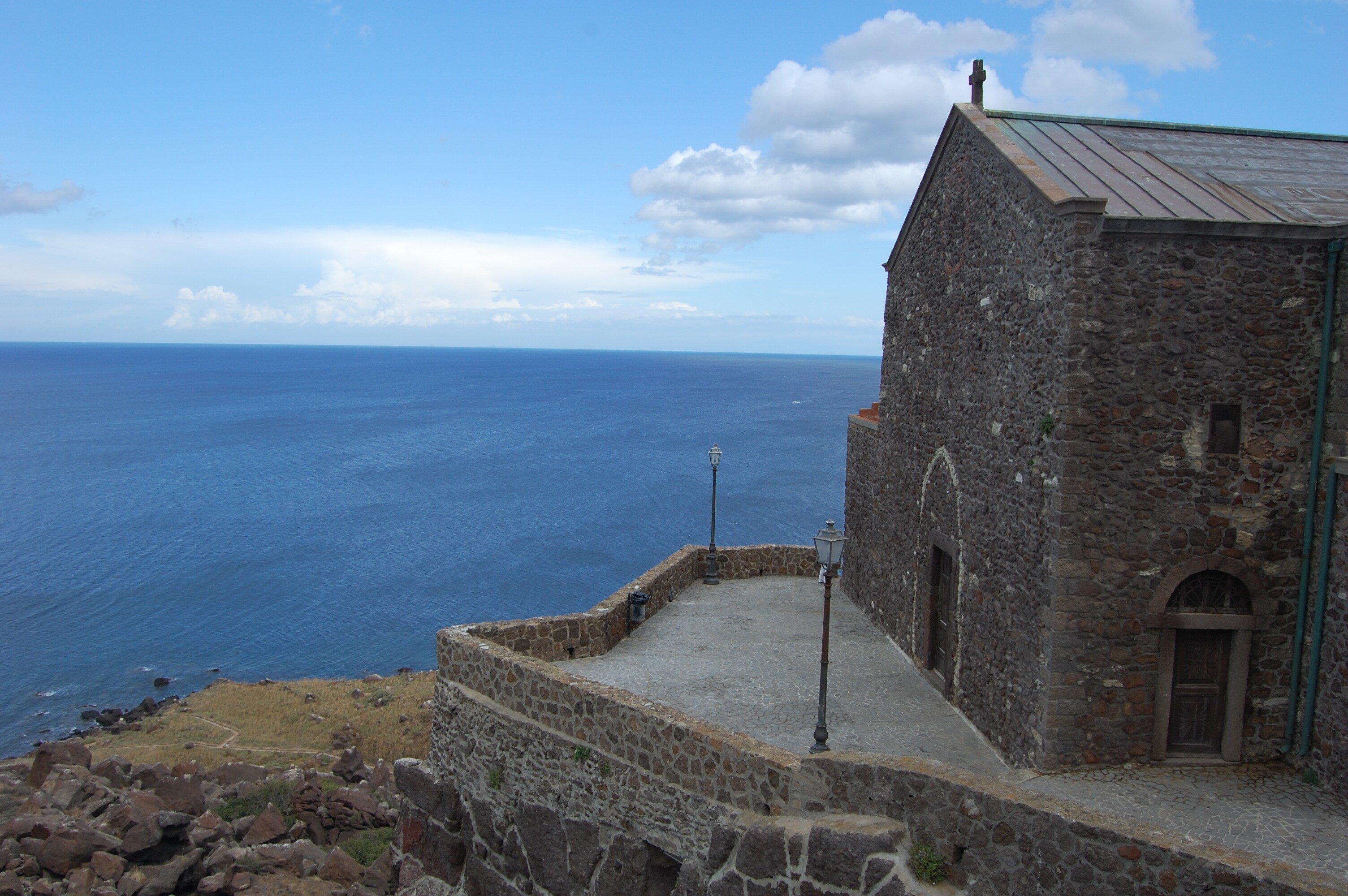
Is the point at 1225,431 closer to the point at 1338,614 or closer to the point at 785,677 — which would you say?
the point at 1338,614

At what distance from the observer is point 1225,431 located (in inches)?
396

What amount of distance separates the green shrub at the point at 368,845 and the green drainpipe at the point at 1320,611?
1509cm

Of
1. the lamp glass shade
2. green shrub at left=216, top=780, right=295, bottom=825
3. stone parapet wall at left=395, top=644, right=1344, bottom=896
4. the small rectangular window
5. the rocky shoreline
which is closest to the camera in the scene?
stone parapet wall at left=395, top=644, right=1344, bottom=896

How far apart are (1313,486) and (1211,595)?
63.2 inches

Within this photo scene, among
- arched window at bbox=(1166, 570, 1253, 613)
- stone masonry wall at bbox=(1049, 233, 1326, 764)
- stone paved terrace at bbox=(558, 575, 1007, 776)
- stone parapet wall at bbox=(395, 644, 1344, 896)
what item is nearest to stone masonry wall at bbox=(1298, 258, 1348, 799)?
stone masonry wall at bbox=(1049, 233, 1326, 764)

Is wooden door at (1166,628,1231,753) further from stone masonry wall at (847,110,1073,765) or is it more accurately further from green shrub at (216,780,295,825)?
green shrub at (216,780,295,825)

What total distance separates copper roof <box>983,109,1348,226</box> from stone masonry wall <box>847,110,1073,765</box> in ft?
2.81

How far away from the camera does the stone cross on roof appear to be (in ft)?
45.2

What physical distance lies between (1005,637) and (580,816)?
5806 mm

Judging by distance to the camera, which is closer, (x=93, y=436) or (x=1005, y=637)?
(x=1005, y=637)

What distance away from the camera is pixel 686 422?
119 m

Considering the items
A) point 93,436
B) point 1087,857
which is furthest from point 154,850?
point 93,436

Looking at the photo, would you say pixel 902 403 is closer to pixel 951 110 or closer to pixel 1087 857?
pixel 951 110

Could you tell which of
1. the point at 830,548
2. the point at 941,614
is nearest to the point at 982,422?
the point at 830,548
